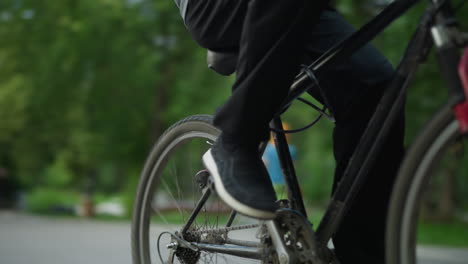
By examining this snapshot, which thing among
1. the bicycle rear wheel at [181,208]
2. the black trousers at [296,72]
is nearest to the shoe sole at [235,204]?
the black trousers at [296,72]

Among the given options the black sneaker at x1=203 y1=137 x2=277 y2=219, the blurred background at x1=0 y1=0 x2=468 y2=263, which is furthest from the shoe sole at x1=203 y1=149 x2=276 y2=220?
the blurred background at x1=0 y1=0 x2=468 y2=263

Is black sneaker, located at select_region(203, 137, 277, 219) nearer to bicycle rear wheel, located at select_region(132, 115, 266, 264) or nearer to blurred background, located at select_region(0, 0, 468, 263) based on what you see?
bicycle rear wheel, located at select_region(132, 115, 266, 264)

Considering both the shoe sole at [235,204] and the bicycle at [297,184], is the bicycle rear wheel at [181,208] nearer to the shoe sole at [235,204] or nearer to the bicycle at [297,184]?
the bicycle at [297,184]

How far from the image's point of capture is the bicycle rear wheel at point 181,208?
212 cm

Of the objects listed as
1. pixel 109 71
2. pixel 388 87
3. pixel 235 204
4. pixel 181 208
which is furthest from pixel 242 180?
pixel 109 71

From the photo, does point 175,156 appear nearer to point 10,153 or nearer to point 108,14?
point 108,14

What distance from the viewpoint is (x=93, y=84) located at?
21.9 meters

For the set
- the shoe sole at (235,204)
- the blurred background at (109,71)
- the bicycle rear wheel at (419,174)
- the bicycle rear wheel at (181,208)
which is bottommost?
the bicycle rear wheel at (419,174)

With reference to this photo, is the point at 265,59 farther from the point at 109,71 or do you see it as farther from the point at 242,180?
the point at 109,71

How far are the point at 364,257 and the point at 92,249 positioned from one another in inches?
230

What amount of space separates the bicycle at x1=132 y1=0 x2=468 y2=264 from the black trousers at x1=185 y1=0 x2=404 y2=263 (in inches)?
4.0

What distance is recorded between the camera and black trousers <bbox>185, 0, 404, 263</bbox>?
5.38ft

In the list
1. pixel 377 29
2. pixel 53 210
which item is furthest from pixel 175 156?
pixel 53 210

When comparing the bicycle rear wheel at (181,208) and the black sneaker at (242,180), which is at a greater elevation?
the bicycle rear wheel at (181,208)
